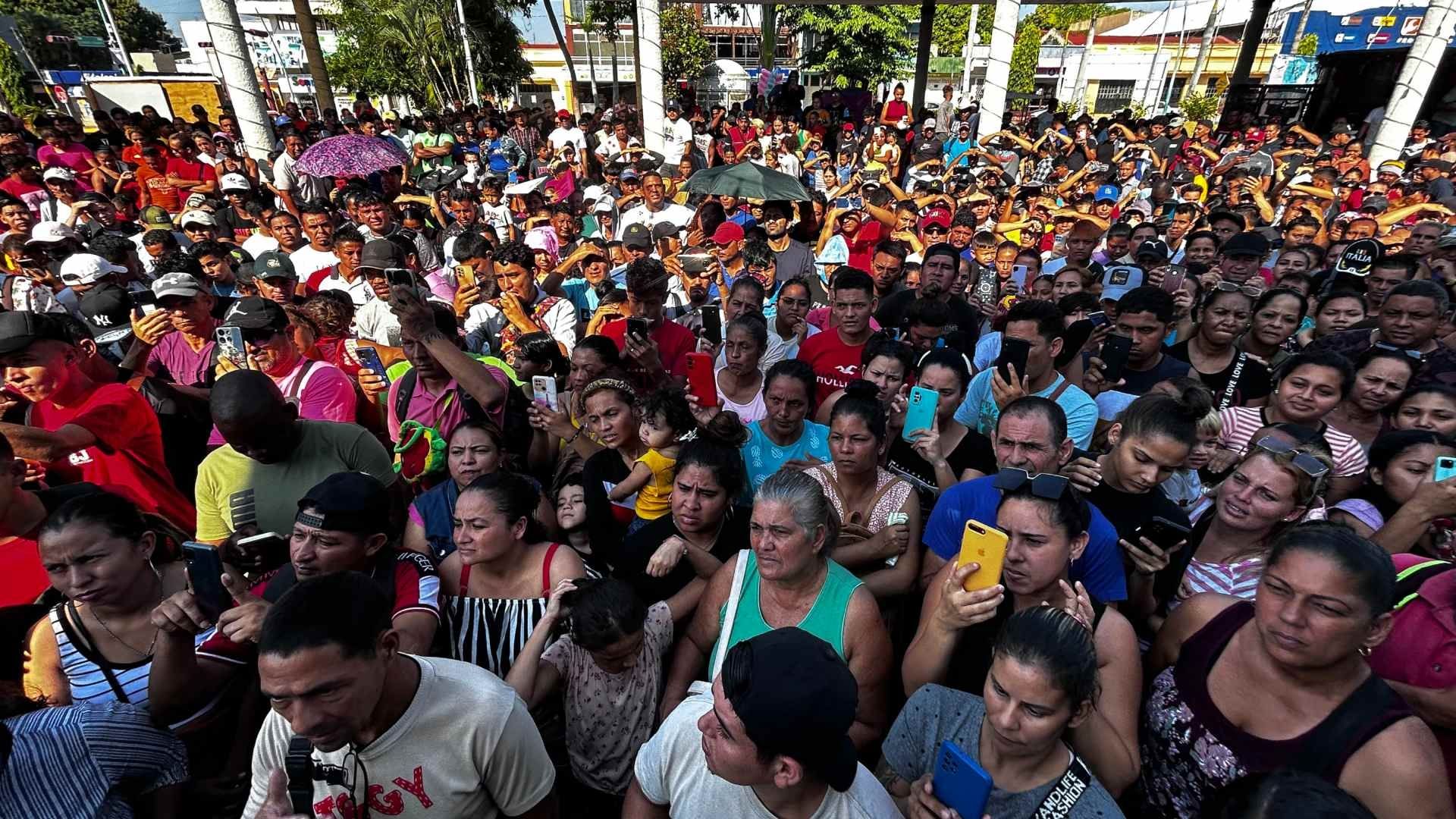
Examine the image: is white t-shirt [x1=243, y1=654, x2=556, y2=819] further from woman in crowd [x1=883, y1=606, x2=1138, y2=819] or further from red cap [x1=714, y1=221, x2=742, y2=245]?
red cap [x1=714, y1=221, x2=742, y2=245]

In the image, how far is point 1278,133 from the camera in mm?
16281

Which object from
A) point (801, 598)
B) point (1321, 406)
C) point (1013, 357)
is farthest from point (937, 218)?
point (801, 598)

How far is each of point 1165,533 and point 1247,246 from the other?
16.2 ft

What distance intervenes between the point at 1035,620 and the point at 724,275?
4995 millimetres

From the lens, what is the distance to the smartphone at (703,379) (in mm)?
4148

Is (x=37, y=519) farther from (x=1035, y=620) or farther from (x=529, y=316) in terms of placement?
(x=1035, y=620)

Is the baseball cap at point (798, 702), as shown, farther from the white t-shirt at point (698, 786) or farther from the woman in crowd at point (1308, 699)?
the woman in crowd at point (1308, 699)

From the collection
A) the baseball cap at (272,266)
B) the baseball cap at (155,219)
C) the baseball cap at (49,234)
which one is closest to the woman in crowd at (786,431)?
the baseball cap at (272,266)

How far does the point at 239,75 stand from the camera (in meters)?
8.89

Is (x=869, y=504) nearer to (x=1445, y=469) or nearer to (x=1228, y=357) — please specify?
(x=1445, y=469)

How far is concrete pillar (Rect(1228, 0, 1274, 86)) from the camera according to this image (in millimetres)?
18297

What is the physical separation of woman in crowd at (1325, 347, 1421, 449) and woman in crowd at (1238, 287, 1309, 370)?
0.56m

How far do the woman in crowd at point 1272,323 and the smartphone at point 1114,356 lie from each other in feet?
3.13

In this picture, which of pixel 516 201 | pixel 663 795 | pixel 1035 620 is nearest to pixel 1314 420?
pixel 1035 620
